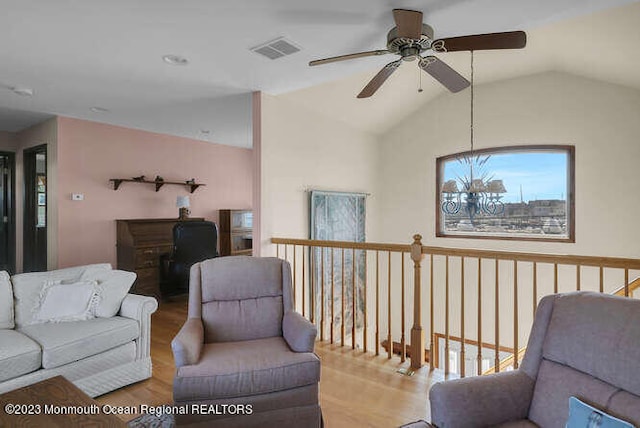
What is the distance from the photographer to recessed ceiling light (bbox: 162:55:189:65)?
2.69m

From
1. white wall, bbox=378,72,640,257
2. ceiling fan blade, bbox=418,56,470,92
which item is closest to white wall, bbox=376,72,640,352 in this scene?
white wall, bbox=378,72,640,257

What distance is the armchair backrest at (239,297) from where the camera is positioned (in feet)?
7.38

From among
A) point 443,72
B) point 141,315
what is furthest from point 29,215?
point 443,72

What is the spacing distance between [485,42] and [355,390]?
92.6 inches

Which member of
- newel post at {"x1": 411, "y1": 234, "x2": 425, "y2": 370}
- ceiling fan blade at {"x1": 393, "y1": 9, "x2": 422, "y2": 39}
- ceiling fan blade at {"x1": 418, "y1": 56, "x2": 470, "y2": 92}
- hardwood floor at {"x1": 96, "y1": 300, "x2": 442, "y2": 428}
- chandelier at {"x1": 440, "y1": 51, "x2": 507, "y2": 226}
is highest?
ceiling fan blade at {"x1": 393, "y1": 9, "x2": 422, "y2": 39}

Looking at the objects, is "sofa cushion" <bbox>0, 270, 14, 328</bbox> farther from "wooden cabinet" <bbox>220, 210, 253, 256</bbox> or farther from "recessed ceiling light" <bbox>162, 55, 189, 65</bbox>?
"wooden cabinet" <bbox>220, 210, 253, 256</bbox>

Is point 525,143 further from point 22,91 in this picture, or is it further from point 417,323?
point 22,91

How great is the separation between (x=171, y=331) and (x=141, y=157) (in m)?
2.71

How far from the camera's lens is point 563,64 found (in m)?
4.04

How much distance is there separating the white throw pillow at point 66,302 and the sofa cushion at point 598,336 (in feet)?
9.60

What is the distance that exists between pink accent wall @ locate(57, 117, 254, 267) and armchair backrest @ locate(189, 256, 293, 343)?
9.89 ft

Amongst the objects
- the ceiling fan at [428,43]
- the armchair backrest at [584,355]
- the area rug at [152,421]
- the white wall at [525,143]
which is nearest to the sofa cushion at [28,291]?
the area rug at [152,421]

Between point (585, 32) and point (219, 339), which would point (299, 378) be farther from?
point (585, 32)

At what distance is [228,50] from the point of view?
8.46 feet
